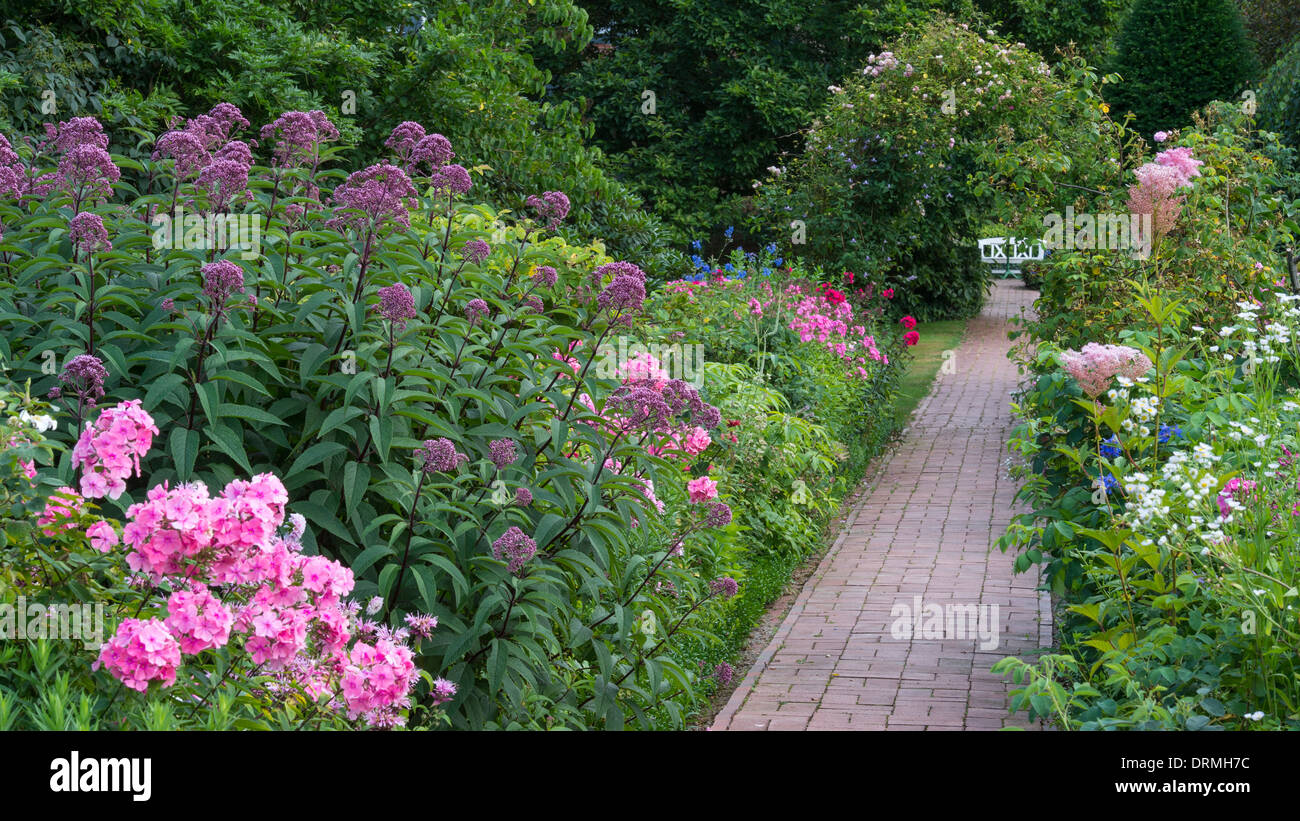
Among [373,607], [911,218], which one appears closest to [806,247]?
[911,218]

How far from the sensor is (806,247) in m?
12.5

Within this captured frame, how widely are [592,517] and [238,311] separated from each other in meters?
1.29

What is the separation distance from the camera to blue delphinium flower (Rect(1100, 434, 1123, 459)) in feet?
13.7

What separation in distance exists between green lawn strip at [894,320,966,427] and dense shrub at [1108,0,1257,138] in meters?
4.24

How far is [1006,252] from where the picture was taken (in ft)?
57.5

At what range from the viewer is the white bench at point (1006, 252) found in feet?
30.1

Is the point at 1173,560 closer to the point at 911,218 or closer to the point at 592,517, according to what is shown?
the point at 592,517

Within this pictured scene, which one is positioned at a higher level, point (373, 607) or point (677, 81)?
point (677, 81)

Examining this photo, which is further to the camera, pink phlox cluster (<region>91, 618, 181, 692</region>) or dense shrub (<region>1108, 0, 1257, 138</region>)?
dense shrub (<region>1108, 0, 1257, 138</region>)

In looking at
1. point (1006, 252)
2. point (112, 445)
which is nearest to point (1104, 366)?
point (112, 445)

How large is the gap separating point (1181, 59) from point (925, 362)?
6.86 meters

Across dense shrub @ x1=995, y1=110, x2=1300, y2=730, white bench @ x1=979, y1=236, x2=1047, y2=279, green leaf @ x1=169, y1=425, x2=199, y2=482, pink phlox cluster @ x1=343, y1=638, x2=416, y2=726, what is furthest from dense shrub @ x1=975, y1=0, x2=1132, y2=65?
pink phlox cluster @ x1=343, y1=638, x2=416, y2=726

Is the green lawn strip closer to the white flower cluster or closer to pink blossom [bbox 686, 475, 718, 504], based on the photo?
pink blossom [bbox 686, 475, 718, 504]

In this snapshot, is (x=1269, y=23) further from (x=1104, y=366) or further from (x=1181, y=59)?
(x=1104, y=366)
